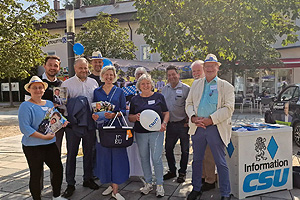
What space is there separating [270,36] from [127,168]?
18.1 feet

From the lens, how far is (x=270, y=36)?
7.18 m

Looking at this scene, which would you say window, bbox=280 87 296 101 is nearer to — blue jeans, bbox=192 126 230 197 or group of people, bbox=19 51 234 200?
group of people, bbox=19 51 234 200

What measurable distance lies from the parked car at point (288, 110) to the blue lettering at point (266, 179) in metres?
3.55

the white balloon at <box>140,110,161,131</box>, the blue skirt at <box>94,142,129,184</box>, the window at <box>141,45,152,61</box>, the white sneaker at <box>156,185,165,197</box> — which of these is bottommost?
the white sneaker at <box>156,185,165,197</box>

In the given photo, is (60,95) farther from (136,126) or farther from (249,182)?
(249,182)

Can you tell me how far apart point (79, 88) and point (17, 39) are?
27.2 feet

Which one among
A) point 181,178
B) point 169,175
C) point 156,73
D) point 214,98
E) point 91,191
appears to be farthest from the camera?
point 156,73

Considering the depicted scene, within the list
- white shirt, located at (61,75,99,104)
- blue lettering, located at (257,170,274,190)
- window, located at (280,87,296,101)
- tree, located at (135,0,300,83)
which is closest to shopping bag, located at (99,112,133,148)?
white shirt, located at (61,75,99,104)

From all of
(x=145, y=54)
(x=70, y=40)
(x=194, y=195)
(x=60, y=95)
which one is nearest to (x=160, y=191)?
(x=194, y=195)

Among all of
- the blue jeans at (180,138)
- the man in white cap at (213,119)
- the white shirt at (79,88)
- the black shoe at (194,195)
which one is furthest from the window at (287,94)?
the white shirt at (79,88)

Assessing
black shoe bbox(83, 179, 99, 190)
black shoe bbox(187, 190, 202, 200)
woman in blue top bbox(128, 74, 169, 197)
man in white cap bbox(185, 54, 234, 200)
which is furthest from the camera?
black shoe bbox(83, 179, 99, 190)

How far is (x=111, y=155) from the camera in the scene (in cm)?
371

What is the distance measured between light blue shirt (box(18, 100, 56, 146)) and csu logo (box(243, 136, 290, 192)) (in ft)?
8.78

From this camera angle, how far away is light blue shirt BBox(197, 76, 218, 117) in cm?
346
